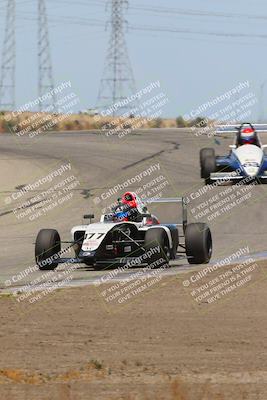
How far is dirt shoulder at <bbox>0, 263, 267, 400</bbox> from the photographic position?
926 cm

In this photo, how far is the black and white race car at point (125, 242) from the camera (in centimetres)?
1888

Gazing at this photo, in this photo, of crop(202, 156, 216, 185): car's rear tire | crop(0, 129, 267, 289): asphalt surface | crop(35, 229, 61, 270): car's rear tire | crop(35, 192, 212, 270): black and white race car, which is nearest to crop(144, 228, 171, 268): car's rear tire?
crop(35, 192, 212, 270): black and white race car

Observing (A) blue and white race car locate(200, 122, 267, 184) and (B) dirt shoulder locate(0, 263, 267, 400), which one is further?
(A) blue and white race car locate(200, 122, 267, 184)

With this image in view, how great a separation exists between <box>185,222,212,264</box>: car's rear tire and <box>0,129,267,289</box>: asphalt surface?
0.27 metres

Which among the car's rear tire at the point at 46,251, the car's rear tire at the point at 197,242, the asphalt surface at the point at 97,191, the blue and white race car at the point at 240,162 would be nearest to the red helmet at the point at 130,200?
the car's rear tire at the point at 197,242

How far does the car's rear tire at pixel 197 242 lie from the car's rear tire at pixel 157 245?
479 mm

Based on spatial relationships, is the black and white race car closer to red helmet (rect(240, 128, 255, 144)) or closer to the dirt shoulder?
the dirt shoulder

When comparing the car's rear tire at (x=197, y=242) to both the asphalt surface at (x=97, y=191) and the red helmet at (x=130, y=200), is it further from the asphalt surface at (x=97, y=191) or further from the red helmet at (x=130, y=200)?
the red helmet at (x=130, y=200)

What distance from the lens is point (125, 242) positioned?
63.1 ft

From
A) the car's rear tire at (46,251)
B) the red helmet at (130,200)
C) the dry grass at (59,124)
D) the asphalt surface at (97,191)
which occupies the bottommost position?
the dry grass at (59,124)

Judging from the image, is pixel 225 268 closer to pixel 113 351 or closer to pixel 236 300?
pixel 236 300

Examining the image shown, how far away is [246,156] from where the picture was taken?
32.1 metres

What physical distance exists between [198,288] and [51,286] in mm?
2308

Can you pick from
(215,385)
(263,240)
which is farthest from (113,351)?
(263,240)
